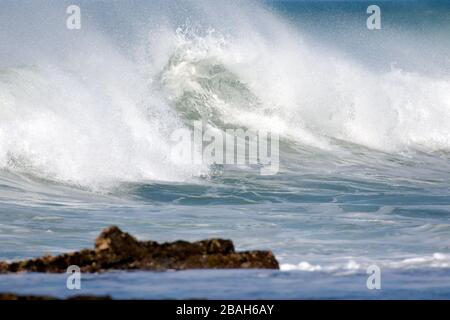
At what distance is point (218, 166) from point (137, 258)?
1081cm

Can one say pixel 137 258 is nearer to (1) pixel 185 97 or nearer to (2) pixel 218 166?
(2) pixel 218 166

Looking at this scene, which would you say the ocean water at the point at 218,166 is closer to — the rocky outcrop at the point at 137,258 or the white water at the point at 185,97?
the white water at the point at 185,97

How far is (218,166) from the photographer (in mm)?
19641

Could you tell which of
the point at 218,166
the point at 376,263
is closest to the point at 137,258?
the point at 376,263

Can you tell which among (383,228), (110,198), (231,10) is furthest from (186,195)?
(231,10)

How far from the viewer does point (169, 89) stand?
24.8 meters

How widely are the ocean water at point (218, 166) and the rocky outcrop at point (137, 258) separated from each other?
0.80 feet

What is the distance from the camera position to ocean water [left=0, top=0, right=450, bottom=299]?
9.94 m

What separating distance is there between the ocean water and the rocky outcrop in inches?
9.6

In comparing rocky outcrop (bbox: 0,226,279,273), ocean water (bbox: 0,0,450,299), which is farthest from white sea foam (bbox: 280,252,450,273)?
rocky outcrop (bbox: 0,226,279,273)

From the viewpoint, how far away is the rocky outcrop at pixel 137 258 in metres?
8.78

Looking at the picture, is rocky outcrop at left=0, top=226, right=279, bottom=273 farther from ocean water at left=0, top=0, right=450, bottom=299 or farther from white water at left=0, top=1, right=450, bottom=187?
white water at left=0, top=1, right=450, bottom=187
